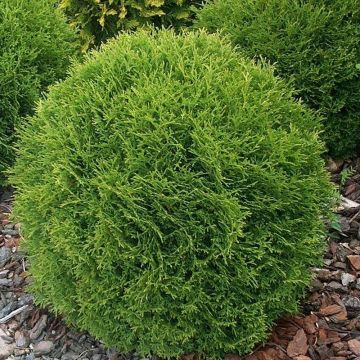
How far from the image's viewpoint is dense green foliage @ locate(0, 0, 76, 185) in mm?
4262

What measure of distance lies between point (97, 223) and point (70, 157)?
0.33 metres

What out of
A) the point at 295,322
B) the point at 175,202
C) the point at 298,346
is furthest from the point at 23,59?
the point at 298,346

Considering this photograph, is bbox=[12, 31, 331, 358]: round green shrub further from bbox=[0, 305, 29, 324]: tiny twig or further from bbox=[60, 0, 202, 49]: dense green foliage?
bbox=[60, 0, 202, 49]: dense green foliage

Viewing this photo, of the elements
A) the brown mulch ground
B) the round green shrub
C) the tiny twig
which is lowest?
the brown mulch ground

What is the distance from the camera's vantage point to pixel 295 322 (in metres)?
3.29

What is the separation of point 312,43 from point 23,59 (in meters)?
1.86

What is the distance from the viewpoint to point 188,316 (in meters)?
2.77

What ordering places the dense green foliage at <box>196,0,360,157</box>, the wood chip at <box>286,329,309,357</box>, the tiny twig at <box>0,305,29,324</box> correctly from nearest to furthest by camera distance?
1. the wood chip at <box>286,329,309,357</box>
2. the tiny twig at <box>0,305,29,324</box>
3. the dense green foliage at <box>196,0,360,157</box>

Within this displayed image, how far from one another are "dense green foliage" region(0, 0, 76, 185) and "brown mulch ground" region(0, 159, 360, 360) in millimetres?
889

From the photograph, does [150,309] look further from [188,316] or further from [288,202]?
[288,202]

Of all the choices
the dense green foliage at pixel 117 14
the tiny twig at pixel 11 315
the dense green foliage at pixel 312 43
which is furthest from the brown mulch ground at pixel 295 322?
the dense green foliage at pixel 117 14

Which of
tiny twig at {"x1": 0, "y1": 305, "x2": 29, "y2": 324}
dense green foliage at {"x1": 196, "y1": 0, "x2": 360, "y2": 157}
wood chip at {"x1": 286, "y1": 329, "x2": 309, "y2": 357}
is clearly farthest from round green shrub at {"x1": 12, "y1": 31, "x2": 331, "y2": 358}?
dense green foliage at {"x1": 196, "y1": 0, "x2": 360, "y2": 157}

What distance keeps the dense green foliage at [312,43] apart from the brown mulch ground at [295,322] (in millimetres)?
559

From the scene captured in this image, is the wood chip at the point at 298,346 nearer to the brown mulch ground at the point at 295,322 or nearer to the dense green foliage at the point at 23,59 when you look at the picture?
the brown mulch ground at the point at 295,322
